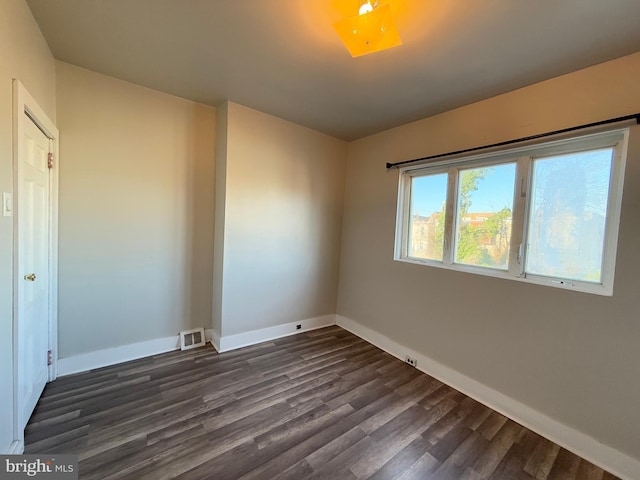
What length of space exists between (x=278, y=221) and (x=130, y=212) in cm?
142

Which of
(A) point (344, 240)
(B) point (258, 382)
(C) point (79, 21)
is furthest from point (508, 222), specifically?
(C) point (79, 21)

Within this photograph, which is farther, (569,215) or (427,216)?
(427,216)

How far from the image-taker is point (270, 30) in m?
1.62

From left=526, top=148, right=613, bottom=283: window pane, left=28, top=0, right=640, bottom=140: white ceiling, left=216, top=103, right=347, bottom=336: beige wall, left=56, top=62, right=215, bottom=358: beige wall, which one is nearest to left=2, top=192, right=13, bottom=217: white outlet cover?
Answer: left=56, top=62, right=215, bottom=358: beige wall

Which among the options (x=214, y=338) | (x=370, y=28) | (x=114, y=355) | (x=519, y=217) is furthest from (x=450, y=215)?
(x=114, y=355)

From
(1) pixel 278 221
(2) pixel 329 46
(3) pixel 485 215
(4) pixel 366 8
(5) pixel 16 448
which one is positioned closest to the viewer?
(4) pixel 366 8

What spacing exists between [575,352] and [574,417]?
1.41 feet

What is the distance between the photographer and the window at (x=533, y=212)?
1758 millimetres

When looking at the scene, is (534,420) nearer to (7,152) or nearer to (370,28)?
(370,28)

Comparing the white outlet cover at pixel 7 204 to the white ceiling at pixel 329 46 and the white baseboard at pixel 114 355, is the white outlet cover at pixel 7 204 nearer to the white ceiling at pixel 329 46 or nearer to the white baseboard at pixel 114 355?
the white ceiling at pixel 329 46

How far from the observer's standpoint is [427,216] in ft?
9.30

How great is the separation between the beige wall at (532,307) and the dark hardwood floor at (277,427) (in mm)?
306

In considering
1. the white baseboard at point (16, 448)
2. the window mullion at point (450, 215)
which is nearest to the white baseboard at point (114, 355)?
the white baseboard at point (16, 448)

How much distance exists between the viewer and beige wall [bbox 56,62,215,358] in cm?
221
